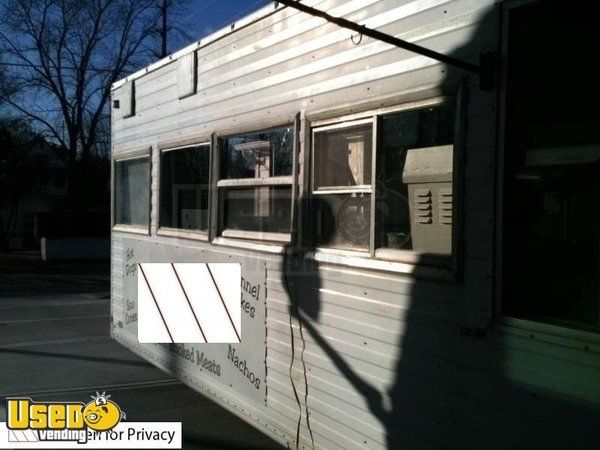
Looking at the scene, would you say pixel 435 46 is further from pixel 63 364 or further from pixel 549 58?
pixel 63 364

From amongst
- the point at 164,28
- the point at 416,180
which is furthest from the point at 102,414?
the point at 164,28

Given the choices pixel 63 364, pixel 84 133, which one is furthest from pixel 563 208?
pixel 84 133

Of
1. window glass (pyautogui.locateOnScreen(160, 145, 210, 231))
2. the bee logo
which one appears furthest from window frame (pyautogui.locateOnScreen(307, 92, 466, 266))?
the bee logo

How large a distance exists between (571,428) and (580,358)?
10.9 inches

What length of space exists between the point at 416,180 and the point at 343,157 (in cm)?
70

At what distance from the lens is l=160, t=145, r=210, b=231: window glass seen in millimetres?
5830

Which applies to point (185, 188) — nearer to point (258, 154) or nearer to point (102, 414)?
point (258, 154)

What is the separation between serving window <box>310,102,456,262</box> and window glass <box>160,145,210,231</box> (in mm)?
1797

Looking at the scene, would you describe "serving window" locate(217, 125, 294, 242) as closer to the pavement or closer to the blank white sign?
the blank white sign

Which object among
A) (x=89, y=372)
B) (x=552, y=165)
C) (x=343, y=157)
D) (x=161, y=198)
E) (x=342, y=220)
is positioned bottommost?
(x=89, y=372)

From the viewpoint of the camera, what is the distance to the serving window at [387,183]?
3389mm

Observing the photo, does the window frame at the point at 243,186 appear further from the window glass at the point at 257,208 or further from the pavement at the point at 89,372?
the pavement at the point at 89,372

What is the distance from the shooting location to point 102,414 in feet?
17.7

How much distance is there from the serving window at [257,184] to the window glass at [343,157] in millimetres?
306
